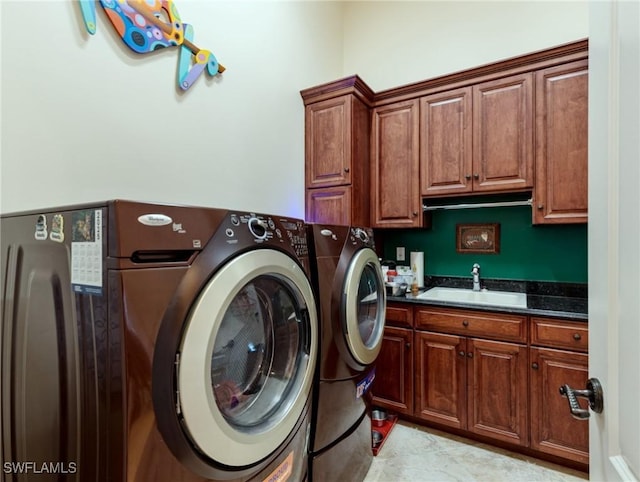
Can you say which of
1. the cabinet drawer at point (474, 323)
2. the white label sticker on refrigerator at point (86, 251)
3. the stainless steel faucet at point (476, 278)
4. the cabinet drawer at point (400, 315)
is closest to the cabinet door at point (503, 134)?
the stainless steel faucet at point (476, 278)

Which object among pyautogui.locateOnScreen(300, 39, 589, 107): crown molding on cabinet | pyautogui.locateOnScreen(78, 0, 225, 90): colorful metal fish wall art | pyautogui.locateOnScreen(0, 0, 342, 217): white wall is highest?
pyautogui.locateOnScreen(300, 39, 589, 107): crown molding on cabinet

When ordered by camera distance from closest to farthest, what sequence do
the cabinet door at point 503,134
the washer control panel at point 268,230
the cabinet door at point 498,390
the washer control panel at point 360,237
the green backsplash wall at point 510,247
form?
the washer control panel at point 268,230, the washer control panel at point 360,237, the cabinet door at point 498,390, the cabinet door at point 503,134, the green backsplash wall at point 510,247

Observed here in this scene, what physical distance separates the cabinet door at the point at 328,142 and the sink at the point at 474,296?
43.2 inches

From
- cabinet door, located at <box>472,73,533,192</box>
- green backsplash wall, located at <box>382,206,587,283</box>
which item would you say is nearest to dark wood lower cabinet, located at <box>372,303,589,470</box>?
green backsplash wall, located at <box>382,206,587,283</box>

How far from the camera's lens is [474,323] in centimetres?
197

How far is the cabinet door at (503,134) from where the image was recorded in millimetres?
2096

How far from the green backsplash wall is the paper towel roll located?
10cm

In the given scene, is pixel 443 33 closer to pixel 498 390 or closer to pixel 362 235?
pixel 362 235

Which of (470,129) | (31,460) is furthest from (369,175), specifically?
(31,460)

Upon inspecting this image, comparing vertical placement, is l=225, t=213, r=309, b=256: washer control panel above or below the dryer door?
above

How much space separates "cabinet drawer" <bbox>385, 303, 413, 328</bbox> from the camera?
2170 mm

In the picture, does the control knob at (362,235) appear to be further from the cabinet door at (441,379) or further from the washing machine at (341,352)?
the cabinet door at (441,379)

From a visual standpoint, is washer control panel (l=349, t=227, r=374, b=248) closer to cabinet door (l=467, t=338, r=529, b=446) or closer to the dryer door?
the dryer door

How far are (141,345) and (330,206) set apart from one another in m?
1.95
